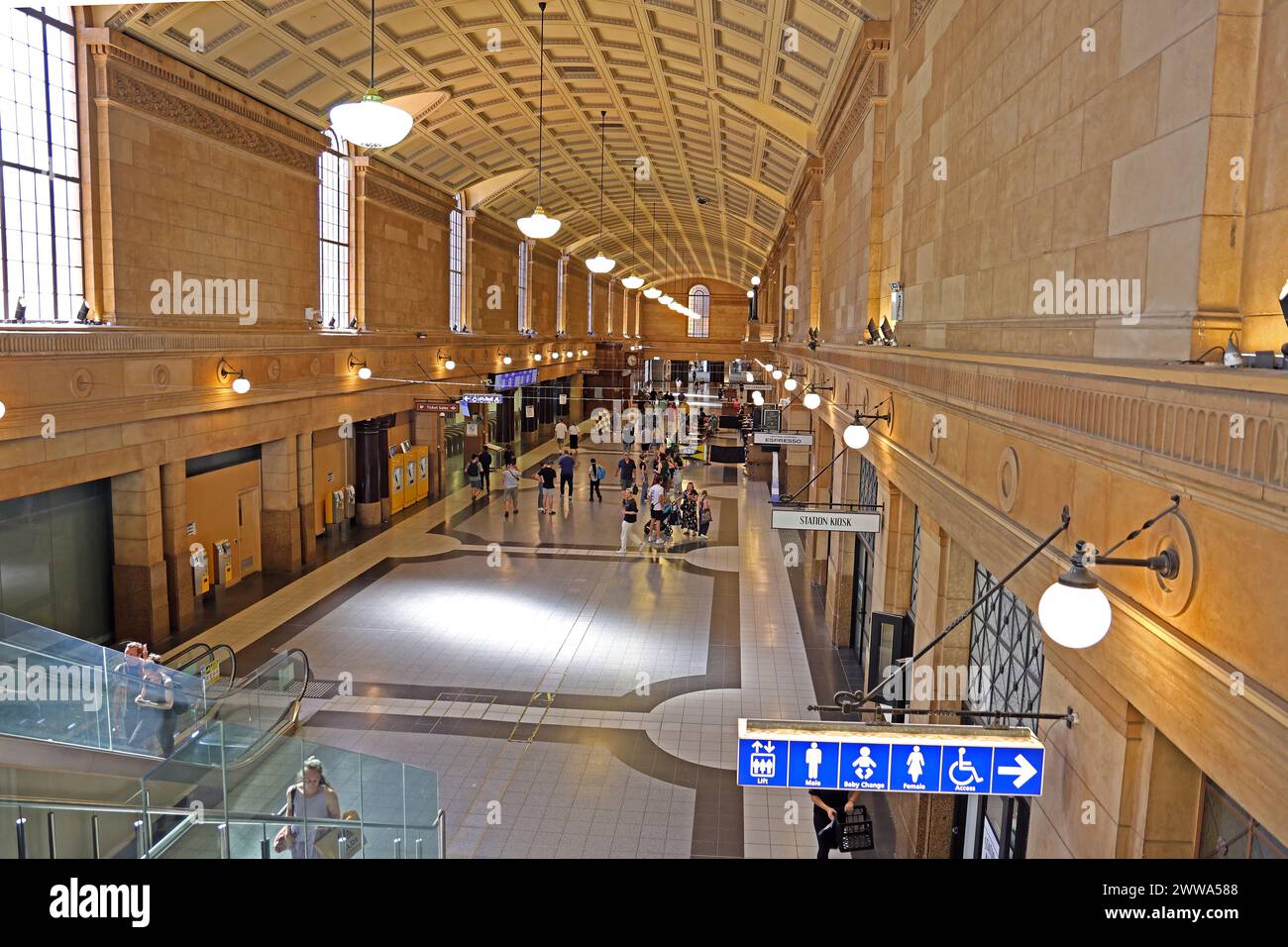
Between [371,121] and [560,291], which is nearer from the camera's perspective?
[371,121]

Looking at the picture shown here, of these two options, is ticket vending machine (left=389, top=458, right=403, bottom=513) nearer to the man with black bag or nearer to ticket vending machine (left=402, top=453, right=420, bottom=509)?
ticket vending machine (left=402, top=453, right=420, bottom=509)

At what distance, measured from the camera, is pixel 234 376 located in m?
15.1

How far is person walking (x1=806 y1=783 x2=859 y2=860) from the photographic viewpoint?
23.8ft

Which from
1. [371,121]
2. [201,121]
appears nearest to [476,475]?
[201,121]

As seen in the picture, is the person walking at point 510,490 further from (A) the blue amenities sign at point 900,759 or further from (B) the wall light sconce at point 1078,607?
(B) the wall light sconce at point 1078,607

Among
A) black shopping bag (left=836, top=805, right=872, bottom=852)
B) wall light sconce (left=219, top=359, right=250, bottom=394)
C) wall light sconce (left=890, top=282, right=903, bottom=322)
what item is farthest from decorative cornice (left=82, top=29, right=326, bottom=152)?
black shopping bag (left=836, top=805, right=872, bottom=852)

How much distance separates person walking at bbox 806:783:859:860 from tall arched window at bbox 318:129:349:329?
15.6 metres

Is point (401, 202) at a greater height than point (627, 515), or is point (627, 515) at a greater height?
point (401, 202)

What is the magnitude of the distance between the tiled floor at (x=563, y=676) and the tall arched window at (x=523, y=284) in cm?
1650

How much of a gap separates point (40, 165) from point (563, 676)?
919 centimetres

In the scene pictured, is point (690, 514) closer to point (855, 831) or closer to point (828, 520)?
point (828, 520)

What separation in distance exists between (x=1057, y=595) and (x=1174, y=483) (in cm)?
59

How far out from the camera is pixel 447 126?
21953mm
